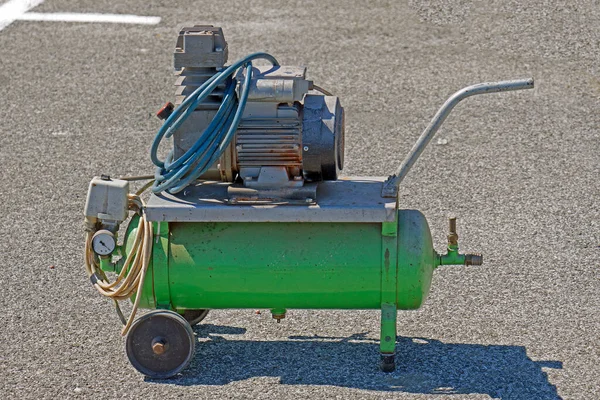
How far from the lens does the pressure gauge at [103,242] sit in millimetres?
3930

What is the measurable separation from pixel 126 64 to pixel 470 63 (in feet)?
7.70

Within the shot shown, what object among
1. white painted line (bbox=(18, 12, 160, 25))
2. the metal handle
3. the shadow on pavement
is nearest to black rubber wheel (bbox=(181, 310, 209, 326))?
the shadow on pavement

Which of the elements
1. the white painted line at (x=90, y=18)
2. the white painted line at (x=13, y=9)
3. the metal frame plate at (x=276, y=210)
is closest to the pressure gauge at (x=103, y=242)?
the metal frame plate at (x=276, y=210)

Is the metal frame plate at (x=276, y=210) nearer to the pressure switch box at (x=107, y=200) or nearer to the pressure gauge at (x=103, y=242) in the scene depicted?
the pressure switch box at (x=107, y=200)

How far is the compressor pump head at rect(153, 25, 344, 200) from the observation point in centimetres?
378

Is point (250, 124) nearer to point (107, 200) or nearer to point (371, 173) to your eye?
point (107, 200)

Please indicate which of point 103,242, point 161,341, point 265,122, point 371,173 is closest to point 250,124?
point 265,122

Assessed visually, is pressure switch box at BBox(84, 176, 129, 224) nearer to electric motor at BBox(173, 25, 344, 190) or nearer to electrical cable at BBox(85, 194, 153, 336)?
electrical cable at BBox(85, 194, 153, 336)

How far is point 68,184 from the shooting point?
5609mm

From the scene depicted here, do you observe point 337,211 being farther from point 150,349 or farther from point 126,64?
point 126,64

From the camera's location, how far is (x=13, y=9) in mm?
8141

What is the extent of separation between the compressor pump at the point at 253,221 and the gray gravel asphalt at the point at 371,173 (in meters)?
0.26

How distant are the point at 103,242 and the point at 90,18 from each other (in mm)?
4330

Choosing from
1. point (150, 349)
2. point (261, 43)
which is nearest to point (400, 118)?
point (261, 43)
